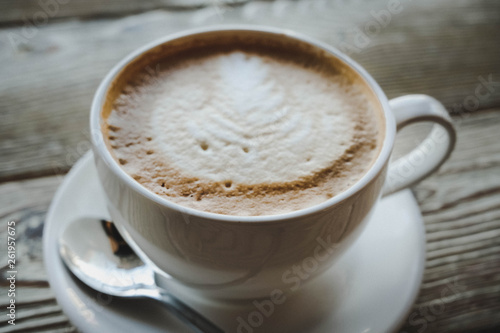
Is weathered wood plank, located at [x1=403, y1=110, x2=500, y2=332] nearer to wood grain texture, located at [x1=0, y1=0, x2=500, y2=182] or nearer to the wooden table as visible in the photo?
the wooden table

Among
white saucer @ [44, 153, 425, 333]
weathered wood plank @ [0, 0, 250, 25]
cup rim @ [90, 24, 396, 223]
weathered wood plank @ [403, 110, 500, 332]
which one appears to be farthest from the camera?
weathered wood plank @ [0, 0, 250, 25]

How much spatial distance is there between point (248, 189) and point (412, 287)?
282mm

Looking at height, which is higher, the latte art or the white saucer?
the latte art

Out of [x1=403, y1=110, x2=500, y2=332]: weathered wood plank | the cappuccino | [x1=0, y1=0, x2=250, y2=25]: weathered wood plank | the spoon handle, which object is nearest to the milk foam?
the cappuccino

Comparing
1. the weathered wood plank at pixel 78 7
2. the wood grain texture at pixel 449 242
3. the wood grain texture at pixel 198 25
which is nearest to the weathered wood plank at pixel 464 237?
the wood grain texture at pixel 449 242

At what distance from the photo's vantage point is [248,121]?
67 centimetres

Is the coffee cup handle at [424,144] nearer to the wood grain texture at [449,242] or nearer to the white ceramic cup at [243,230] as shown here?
the white ceramic cup at [243,230]

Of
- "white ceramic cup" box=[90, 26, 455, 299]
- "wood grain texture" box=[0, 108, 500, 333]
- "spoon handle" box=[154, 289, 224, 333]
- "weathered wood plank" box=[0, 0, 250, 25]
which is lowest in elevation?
"wood grain texture" box=[0, 108, 500, 333]

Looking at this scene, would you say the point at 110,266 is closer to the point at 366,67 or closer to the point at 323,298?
the point at 323,298

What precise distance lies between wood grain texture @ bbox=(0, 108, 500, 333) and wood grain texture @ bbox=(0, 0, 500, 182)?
9 cm

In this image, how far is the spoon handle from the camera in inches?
23.3

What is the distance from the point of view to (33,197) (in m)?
0.84

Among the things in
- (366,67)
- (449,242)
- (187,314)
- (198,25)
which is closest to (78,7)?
(198,25)

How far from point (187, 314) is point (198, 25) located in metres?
0.87
